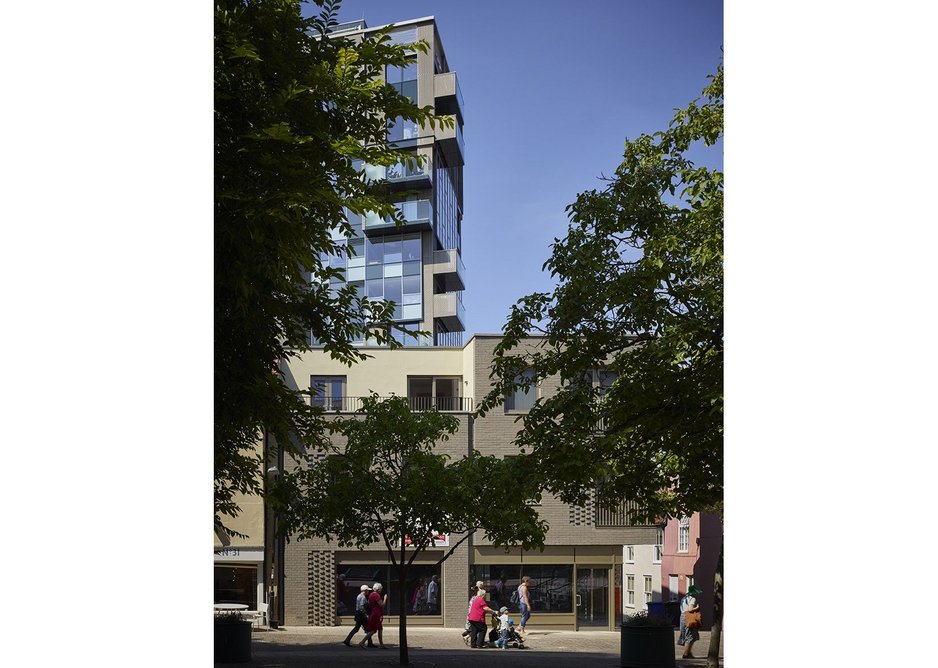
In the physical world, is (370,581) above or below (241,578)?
below

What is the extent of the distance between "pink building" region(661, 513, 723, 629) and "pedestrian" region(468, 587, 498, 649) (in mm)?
4960

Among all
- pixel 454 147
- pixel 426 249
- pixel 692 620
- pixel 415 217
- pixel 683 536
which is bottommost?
pixel 692 620

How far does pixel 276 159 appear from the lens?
14.7 feet

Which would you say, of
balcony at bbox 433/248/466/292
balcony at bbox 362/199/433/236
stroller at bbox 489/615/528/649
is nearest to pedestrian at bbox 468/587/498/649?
stroller at bbox 489/615/528/649

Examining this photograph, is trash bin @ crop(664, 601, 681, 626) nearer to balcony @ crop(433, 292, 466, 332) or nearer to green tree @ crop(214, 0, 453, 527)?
balcony @ crop(433, 292, 466, 332)

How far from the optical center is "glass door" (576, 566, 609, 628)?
22542 millimetres

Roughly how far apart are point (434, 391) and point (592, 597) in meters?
6.10

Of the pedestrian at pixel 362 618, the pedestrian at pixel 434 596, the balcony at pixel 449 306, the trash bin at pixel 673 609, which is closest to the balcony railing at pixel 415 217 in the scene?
the balcony at pixel 449 306

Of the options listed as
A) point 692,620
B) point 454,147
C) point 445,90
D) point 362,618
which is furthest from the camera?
point 454,147

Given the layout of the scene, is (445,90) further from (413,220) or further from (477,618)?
(477,618)

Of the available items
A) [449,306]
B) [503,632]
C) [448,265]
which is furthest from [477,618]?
[448,265]

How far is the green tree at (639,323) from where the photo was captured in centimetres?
733
